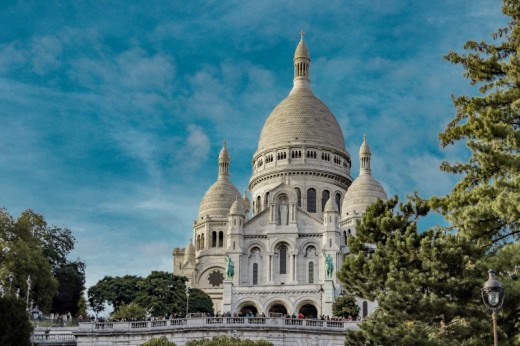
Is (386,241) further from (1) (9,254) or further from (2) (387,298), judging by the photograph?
(1) (9,254)

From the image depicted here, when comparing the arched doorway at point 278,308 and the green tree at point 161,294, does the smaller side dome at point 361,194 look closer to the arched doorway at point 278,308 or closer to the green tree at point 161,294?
the arched doorway at point 278,308

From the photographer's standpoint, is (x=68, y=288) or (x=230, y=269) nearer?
(x=68, y=288)

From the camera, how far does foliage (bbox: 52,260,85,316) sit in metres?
89.6

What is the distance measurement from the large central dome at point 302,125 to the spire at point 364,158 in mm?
3739

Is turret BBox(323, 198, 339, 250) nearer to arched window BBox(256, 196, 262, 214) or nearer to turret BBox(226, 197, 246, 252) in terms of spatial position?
turret BBox(226, 197, 246, 252)

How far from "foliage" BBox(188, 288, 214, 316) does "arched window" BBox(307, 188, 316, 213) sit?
69.1ft

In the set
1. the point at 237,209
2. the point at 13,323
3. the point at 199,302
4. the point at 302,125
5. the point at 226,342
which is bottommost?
the point at 226,342

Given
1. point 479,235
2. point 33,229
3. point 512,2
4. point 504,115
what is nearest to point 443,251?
point 479,235

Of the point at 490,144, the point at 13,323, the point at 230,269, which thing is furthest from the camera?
the point at 230,269

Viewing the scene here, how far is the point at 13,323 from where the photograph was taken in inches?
2034

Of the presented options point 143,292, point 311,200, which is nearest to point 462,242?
point 143,292

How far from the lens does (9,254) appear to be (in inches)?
2953

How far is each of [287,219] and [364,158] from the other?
16808 millimetres

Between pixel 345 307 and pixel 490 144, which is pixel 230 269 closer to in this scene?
pixel 345 307
